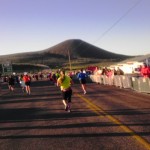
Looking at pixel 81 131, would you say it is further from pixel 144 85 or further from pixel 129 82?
pixel 129 82

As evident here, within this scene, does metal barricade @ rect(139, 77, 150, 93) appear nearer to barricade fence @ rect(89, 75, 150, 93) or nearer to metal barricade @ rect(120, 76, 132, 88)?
barricade fence @ rect(89, 75, 150, 93)

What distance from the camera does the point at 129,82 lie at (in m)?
30.4

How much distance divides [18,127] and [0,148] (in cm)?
342

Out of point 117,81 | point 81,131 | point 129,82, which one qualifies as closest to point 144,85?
point 129,82

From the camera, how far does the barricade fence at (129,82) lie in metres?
24.8

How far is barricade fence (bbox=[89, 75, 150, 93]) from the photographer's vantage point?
24.8 m

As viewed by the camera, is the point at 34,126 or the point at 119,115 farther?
the point at 119,115

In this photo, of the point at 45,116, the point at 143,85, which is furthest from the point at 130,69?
the point at 45,116

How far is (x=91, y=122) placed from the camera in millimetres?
12852

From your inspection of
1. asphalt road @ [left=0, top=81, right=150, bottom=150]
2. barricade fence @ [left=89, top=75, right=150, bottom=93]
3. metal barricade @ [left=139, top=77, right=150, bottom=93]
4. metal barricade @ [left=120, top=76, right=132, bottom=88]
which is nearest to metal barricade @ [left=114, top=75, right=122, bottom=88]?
barricade fence @ [left=89, top=75, right=150, bottom=93]

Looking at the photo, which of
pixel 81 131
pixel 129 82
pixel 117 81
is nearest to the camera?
pixel 81 131

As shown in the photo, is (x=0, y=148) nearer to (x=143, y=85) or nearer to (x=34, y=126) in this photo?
(x=34, y=126)

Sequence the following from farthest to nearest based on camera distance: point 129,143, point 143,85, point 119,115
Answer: point 143,85, point 119,115, point 129,143

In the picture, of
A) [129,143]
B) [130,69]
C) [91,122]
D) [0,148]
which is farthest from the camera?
[130,69]
